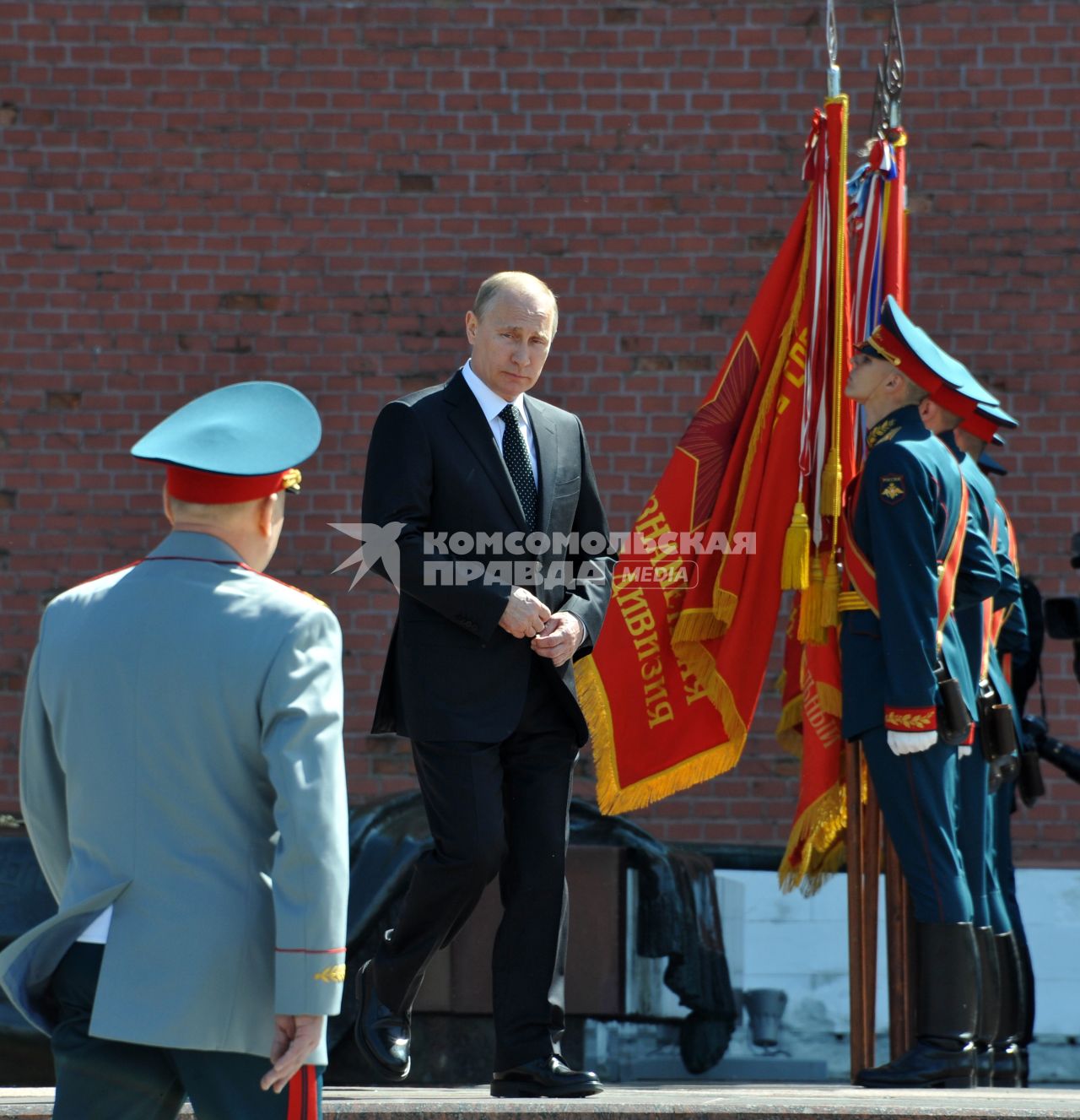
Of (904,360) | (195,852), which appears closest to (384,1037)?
(195,852)

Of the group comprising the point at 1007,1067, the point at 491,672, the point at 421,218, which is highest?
the point at 421,218

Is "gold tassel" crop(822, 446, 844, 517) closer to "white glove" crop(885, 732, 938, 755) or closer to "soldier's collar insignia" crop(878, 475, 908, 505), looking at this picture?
"soldier's collar insignia" crop(878, 475, 908, 505)

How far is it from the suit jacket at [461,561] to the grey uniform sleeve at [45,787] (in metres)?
1.32

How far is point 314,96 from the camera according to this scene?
6.78 metres

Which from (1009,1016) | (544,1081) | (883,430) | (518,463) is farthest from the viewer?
(1009,1016)

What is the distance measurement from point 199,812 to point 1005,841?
12.8ft

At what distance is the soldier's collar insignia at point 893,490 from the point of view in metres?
4.45

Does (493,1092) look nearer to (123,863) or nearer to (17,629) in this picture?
(123,863)

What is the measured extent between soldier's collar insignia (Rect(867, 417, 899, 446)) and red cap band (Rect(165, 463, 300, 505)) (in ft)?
7.84

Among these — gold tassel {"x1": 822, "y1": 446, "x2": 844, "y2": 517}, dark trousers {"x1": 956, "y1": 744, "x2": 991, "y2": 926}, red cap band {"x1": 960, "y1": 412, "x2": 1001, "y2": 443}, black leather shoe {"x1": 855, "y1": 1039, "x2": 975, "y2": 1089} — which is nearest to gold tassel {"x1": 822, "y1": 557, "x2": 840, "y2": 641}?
gold tassel {"x1": 822, "y1": 446, "x2": 844, "y2": 517}

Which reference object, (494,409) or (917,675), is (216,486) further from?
(917,675)

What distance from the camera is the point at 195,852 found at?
242cm

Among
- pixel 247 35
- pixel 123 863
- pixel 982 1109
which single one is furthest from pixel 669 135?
pixel 123 863

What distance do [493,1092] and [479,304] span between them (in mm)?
A: 1618
